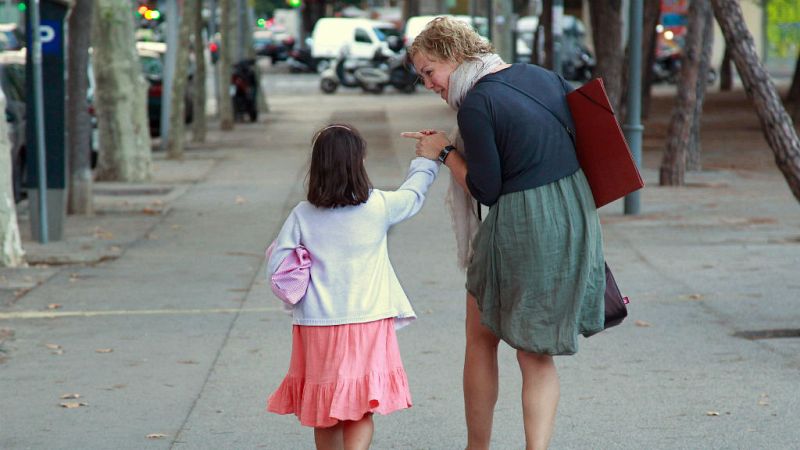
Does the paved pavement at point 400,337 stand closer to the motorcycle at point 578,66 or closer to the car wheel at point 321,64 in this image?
the motorcycle at point 578,66

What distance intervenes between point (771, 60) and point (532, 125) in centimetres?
5501

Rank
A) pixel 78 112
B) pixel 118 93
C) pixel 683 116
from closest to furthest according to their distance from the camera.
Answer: pixel 78 112
pixel 683 116
pixel 118 93

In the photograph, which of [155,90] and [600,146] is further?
[155,90]

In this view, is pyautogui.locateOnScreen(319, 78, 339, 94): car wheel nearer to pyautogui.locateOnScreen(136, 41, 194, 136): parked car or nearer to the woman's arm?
pyautogui.locateOnScreen(136, 41, 194, 136): parked car

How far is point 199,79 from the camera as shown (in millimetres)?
23406

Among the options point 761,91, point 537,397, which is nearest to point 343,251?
point 537,397

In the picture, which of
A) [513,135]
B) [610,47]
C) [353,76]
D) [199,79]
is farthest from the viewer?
[353,76]

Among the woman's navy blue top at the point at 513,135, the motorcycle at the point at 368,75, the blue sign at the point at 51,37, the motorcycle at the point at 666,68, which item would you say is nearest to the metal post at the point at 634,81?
the blue sign at the point at 51,37

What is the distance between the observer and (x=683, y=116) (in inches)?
632

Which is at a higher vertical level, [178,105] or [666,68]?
[178,105]

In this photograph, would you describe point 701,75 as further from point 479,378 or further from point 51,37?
point 479,378

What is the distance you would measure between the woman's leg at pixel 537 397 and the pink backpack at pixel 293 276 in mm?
783

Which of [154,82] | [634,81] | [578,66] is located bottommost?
[578,66]

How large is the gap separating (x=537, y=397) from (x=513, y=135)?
3.00 ft
